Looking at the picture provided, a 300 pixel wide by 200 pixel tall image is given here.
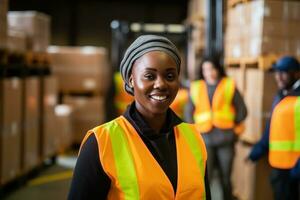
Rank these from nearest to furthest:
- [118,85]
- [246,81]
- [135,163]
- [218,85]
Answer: [135,163] < [218,85] < [246,81] < [118,85]

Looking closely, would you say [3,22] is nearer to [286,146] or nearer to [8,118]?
[8,118]

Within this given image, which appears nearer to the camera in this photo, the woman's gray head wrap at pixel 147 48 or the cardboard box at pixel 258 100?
the woman's gray head wrap at pixel 147 48

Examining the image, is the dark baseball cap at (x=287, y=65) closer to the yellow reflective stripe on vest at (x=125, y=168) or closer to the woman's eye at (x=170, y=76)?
the woman's eye at (x=170, y=76)

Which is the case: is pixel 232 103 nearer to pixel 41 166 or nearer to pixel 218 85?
pixel 218 85

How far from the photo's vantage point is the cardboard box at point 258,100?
16.7 ft

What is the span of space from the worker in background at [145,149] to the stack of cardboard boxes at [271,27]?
3655mm

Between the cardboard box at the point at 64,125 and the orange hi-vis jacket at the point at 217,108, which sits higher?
the orange hi-vis jacket at the point at 217,108

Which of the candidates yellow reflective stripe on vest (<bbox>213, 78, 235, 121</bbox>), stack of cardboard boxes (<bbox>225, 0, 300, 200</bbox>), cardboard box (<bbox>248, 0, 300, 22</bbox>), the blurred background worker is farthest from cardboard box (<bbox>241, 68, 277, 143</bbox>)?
the blurred background worker

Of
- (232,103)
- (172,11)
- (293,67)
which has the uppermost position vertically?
(172,11)

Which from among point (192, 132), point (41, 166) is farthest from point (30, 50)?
point (192, 132)

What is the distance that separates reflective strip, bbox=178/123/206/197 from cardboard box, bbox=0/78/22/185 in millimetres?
4082

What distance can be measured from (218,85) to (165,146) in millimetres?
3249

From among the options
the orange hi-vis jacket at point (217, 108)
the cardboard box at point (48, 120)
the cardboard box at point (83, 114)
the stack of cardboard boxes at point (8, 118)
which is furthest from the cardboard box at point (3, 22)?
the cardboard box at point (83, 114)

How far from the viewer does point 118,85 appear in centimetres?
906
